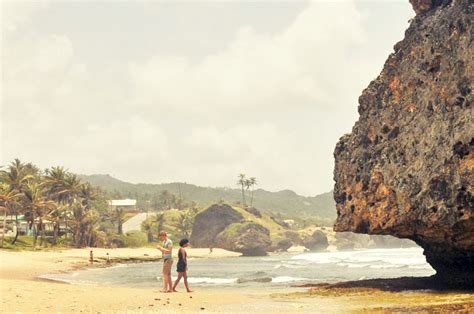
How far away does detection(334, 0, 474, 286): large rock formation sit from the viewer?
18766mm

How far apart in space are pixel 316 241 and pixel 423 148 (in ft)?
508

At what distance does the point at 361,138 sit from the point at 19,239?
246 feet

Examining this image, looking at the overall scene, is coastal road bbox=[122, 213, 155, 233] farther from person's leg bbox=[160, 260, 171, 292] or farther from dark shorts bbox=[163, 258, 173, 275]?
dark shorts bbox=[163, 258, 173, 275]

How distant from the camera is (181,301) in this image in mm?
16312

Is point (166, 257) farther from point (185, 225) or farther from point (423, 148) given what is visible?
point (185, 225)

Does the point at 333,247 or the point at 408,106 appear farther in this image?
the point at 333,247

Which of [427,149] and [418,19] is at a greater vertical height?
[418,19]

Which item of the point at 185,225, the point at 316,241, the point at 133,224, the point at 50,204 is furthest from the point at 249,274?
the point at 316,241

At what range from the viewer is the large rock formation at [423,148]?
61.6ft

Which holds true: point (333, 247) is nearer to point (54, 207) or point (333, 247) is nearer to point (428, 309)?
point (54, 207)

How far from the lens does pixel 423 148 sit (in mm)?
20594

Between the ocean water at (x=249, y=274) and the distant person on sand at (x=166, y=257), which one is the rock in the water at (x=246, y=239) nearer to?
the ocean water at (x=249, y=274)

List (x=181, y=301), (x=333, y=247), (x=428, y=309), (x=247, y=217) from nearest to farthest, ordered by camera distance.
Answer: (x=428, y=309)
(x=181, y=301)
(x=247, y=217)
(x=333, y=247)


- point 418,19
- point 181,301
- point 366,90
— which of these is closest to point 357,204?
point 366,90
